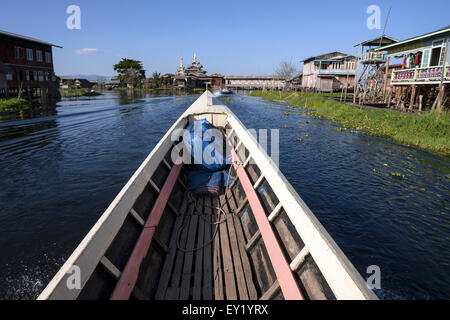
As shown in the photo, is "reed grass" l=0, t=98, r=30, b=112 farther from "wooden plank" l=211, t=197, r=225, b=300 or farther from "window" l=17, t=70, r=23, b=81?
"wooden plank" l=211, t=197, r=225, b=300

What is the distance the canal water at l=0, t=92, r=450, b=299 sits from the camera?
510cm

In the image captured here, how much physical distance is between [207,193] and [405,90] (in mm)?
23350

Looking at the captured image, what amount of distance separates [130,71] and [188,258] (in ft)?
304

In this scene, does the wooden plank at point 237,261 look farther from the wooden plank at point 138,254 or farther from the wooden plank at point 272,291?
the wooden plank at point 138,254

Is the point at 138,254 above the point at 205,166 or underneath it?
underneath

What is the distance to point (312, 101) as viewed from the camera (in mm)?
31250

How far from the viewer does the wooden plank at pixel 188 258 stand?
3.29 metres

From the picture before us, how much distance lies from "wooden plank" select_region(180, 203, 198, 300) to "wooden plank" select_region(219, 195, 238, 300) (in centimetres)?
48

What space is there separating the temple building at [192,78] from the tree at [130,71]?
12.3 meters

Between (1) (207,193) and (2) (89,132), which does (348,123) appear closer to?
(1) (207,193)

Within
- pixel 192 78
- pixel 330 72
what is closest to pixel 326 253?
pixel 330 72

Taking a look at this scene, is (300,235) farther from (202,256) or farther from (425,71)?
(425,71)

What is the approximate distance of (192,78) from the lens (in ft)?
271

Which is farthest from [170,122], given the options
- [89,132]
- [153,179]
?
[153,179]
